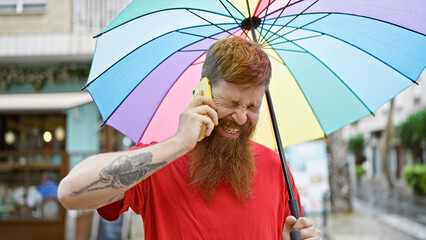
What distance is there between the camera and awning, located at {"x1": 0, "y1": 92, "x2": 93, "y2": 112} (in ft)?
28.7

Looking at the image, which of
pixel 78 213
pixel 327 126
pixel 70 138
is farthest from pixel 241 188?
pixel 70 138

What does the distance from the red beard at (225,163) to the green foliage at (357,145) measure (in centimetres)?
3951

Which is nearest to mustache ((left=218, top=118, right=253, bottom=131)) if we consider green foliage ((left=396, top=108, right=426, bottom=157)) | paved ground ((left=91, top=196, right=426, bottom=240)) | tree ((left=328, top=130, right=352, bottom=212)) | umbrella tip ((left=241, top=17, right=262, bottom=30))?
umbrella tip ((left=241, top=17, right=262, bottom=30))

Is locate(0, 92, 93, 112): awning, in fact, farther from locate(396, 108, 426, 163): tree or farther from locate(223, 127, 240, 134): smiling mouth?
locate(396, 108, 426, 163): tree

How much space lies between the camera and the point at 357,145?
1559 inches

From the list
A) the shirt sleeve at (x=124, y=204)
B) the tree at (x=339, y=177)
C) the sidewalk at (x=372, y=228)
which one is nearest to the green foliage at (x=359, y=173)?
the sidewalk at (x=372, y=228)

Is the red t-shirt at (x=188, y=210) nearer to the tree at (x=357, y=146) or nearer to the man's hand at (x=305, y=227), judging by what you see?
the man's hand at (x=305, y=227)

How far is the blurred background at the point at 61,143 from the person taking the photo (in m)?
8.65

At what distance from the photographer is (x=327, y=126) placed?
2.47 m

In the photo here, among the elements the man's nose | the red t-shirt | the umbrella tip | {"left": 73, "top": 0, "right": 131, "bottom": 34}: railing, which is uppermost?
{"left": 73, "top": 0, "right": 131, "bottom": 34}: railing

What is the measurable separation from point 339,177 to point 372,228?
101 inches

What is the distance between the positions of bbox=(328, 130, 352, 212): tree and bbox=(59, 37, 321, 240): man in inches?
452

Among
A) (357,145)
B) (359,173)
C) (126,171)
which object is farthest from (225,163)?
(357,145)

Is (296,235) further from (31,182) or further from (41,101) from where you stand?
(41,101)
